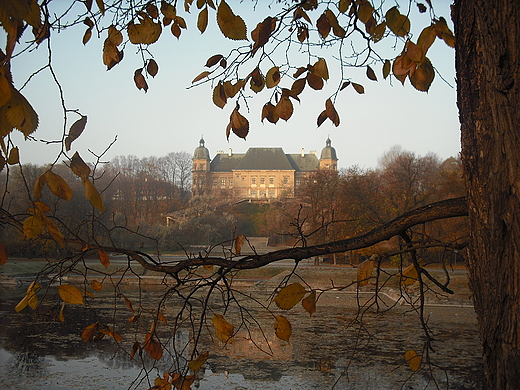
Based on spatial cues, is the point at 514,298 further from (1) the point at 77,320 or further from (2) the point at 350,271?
(2) the point at 350,271

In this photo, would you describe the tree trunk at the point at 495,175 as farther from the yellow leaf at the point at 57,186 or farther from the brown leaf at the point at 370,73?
the yellow leaf at the point at 57,186

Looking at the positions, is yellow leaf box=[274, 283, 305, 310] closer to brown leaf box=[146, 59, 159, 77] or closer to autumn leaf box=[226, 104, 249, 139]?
autumn leaf box=[226, 104, 249, 139]

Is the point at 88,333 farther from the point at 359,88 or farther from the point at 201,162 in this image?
the point at 201,162

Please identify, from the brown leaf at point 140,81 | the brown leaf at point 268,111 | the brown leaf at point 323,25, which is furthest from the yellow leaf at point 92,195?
the brown leaf at point 323,25

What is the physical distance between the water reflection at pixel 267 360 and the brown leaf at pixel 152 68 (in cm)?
422

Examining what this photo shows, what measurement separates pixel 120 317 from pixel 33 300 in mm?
11471

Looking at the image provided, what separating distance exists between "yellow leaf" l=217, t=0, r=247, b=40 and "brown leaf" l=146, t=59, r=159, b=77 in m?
1.37

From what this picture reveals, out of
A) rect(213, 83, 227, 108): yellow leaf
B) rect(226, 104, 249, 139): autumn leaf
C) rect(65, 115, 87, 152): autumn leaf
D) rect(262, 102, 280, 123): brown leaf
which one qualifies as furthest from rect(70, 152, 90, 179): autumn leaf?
rect(262, 102, 280, 123): brown leaf

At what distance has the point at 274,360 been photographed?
29.7ft

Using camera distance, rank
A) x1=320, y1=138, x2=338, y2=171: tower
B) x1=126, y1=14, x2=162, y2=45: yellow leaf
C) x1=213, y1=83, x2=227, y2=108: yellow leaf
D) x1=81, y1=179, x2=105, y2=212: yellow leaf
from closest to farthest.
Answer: x1=81, y1=179, x2=105, y2=212: yellow leaf → x1=213, y1=83, x2=227, y2=108: yellow leaf → x1=126, y1=14, x2=162, y2=45: yellow leaf → x1=320, y1=138, x2=338, y2=171: tower

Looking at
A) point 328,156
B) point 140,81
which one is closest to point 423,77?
point 140,81

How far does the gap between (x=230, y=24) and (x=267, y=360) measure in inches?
331

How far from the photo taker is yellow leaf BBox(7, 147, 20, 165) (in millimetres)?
1298

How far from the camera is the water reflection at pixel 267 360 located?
7.77 metres
